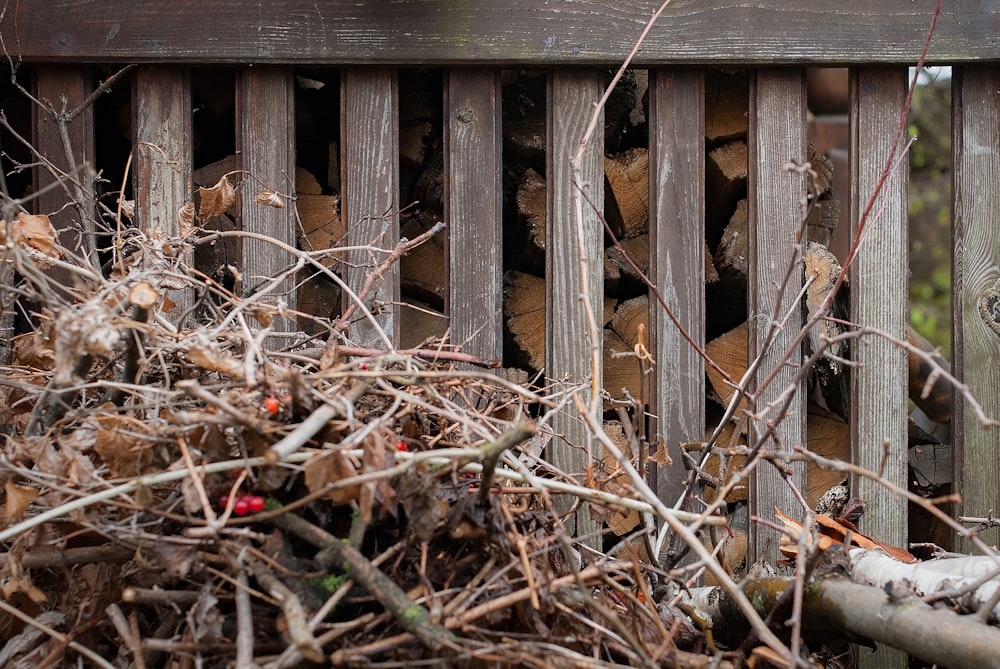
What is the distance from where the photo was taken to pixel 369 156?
2244mm

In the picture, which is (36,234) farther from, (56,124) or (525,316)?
(525,316)

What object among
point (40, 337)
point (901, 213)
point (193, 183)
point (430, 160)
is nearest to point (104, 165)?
Result: point (193, 183)

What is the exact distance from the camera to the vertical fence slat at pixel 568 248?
7.39ft

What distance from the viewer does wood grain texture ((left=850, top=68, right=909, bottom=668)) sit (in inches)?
89.0

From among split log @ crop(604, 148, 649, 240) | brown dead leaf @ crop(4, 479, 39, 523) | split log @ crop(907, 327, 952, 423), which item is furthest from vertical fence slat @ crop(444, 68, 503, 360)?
split log @ crop(907, 327, 952, 423)

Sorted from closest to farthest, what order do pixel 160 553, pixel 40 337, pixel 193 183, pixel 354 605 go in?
pixel 160 553 < pixel 354 605 < pixel 40 337 < pixel 193 183

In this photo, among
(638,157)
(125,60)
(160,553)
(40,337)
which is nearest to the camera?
(160,553)

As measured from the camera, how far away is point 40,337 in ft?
5.44

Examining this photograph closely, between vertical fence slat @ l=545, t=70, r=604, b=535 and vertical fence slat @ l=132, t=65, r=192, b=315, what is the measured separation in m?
0.88

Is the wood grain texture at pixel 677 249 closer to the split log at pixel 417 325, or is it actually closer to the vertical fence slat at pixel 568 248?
the vertical fence slat at pixel 568 248

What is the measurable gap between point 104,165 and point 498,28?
124cm

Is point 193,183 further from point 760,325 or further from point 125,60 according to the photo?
point 760,325

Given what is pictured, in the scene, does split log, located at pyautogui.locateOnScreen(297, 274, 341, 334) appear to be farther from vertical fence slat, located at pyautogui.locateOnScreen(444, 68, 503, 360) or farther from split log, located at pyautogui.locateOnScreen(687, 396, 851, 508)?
split log, located at pyautogui.locateOnScreen(687, 396, 851, 508)

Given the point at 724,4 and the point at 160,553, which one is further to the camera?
the point at 724,4
